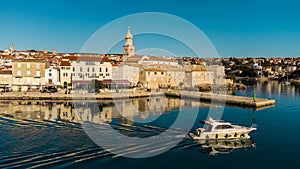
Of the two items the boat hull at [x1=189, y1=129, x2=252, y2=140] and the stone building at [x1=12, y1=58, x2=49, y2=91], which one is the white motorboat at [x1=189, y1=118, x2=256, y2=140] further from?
the stone building at [x1=12, y1=58, x2=49, y2=91]

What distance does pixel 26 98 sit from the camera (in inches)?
1102

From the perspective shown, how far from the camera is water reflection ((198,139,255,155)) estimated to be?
12514 mm

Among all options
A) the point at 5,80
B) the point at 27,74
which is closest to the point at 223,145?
the point at 27,74

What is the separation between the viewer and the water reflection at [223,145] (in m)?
12.5

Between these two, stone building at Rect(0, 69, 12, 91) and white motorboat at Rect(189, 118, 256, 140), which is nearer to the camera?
white motorboat at Rect(189, 118, 256, 140)

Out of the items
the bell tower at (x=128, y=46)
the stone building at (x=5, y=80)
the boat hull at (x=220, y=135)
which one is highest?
the bell tower at (x=128, y=46)

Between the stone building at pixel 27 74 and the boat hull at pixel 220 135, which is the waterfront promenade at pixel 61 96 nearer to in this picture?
the stone building at pixel 27 74

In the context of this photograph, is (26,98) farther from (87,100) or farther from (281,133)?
(281,133)

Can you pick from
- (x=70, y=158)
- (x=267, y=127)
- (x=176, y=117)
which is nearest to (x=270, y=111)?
(x=267, y=127)

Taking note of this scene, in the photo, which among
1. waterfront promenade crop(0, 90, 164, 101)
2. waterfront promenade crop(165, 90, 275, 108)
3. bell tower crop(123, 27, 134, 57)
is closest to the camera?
waterfront promenade crop(165, 90, 275, 108)

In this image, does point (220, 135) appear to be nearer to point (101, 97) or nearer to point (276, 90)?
point (101, 97)

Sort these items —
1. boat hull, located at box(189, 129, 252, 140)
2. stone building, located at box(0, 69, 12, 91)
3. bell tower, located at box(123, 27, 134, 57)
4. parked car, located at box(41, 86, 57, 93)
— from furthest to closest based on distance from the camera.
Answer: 1. bell tower, located at box(123, 27, 134, 57)
2. stone building, located at box(0, 69, 12, 91)
3. parked car, located at box(41, 86, 57, 93)
4. boat hull, located at box(189, 129, 252, 140)

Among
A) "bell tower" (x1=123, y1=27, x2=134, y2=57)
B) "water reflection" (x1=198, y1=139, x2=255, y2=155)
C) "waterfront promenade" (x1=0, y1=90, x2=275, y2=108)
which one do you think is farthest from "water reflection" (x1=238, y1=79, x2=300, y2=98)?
"water reflection" (x1=198, y1=139, x2=255, y2=155)

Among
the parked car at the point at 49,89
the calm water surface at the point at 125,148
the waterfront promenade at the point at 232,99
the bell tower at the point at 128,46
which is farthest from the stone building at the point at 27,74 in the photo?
the bell tower at the point at 128,46
